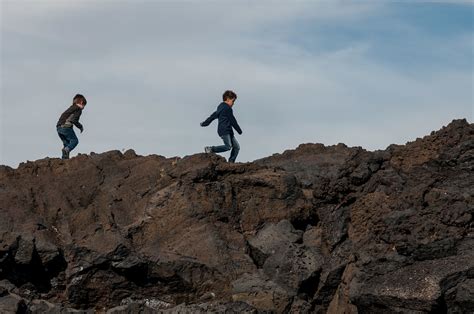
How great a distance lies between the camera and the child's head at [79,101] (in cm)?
2361

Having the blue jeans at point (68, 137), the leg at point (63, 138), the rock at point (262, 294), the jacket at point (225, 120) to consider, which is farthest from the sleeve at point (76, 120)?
the rock at point (262, 294)

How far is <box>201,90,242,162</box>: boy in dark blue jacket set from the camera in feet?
74.4

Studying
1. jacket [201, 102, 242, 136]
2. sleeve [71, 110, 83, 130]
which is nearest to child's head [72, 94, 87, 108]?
sleeve [71, 110, 83, 130]

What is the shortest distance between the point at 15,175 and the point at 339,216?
800 centimetres

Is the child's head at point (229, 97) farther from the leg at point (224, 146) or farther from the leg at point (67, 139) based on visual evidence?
the leg at point (67, 139)

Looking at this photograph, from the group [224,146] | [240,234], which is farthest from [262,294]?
[224,146]

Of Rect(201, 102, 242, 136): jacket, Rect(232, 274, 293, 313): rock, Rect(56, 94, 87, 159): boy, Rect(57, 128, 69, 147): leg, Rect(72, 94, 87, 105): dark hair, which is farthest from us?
Rect(72, 94, 87, 105): dark hair

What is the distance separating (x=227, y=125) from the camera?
22656mm

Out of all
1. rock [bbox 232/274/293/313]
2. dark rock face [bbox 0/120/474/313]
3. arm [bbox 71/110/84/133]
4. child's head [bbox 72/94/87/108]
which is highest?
child's head [bbox 72/94/87/108]

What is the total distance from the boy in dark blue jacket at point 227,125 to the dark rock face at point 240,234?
1.09 m

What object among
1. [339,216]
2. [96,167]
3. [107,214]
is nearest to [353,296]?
[339,216]

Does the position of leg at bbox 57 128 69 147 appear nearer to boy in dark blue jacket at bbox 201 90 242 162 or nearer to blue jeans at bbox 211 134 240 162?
boy in dark blue jacket at bbox 201 90 242 162

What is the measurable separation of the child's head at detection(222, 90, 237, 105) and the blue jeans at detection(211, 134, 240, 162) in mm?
868

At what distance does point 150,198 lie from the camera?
20766mm
